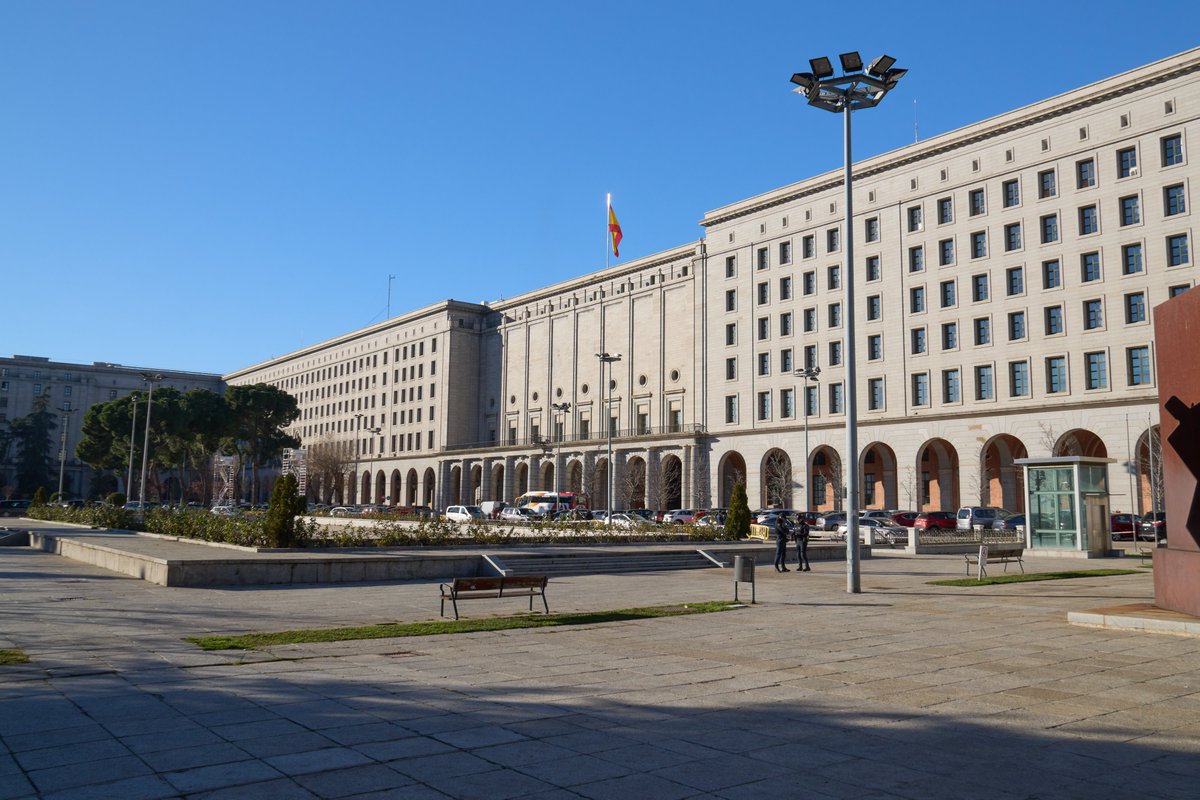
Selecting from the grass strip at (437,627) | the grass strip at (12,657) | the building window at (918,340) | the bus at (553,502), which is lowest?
the grass strip at (437,627)

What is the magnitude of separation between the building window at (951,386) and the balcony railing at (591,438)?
18901mm

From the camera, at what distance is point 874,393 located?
57688mm

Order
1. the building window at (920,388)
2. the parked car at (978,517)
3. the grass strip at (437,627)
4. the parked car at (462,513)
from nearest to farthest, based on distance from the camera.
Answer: the grass strip at (437,627) < the parked car at (978,517) < the building window at (920,388) < the parked car at (462,513)

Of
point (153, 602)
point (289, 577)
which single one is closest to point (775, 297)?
point (289, 577)

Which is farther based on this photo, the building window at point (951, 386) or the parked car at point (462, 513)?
the parked car at point (462, 513)

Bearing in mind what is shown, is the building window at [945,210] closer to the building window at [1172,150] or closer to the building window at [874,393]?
the building window at [874,393]

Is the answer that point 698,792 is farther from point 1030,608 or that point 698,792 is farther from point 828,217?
point 828,217

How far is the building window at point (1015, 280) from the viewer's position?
5034cm

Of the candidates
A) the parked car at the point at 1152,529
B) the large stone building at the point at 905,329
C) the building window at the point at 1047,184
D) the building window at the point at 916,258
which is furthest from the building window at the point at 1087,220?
the parked car at the point at 1152,529

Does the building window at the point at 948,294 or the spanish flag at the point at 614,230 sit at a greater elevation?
the spanish flag at the point at 614,230

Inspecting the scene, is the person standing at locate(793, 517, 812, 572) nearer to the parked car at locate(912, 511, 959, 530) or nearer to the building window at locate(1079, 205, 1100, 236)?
the parked car at locate(912, 511, 959, 530)

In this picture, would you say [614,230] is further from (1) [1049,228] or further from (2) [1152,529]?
(2) [1152,529]

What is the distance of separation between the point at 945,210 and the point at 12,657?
178 ft

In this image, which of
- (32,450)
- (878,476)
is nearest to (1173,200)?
(878,476)
